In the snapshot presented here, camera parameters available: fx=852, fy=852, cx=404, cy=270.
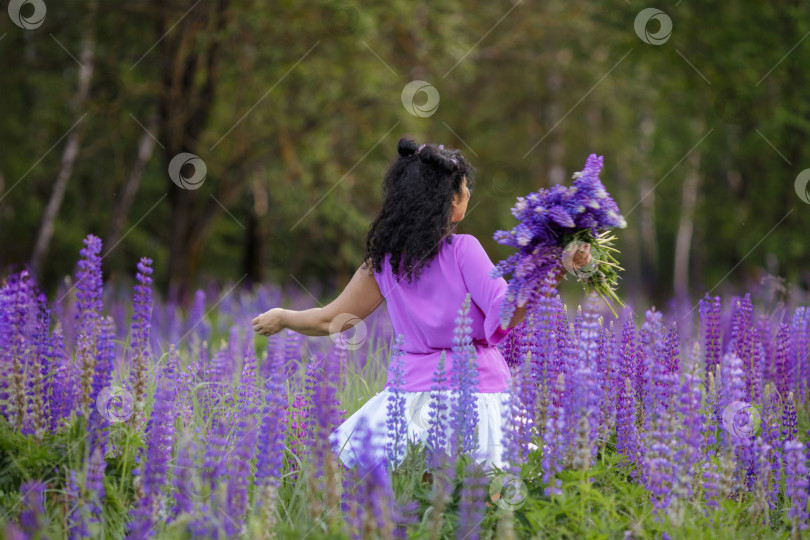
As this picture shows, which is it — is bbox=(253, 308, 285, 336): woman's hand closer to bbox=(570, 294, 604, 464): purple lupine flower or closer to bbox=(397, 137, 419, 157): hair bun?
bbox=(397, 137, 419, 157): hair bun

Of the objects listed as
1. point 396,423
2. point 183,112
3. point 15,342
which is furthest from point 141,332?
point 183,112

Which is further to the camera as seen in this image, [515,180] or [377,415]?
[515,180]

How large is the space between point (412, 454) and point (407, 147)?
1.40 metres

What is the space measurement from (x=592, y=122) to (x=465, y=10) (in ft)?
28.5

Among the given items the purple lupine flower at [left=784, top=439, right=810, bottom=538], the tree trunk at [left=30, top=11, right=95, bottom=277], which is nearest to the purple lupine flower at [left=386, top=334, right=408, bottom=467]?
the purple lupine flower at [left=784, top=439, right=810, bottom=538]

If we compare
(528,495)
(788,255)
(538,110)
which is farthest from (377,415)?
(538,110)

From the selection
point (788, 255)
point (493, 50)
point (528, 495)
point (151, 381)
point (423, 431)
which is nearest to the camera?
point (528, 495)

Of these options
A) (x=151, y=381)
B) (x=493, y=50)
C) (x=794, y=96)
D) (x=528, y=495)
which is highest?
(x=493, y=50)

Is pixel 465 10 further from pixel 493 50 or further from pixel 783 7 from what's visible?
pixel 783 7

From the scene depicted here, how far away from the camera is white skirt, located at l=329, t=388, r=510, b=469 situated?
338 cm

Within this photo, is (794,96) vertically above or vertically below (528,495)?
above

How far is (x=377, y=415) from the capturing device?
359cm

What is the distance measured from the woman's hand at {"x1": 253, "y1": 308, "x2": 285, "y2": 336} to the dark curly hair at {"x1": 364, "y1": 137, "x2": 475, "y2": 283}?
498 millimetres

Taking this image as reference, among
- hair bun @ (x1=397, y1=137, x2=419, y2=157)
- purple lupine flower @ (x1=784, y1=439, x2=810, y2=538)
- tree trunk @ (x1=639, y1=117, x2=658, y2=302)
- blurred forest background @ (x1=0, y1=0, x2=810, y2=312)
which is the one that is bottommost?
purple lupine flower @ (x1=784, y1=439, x2=810, y2=538)
